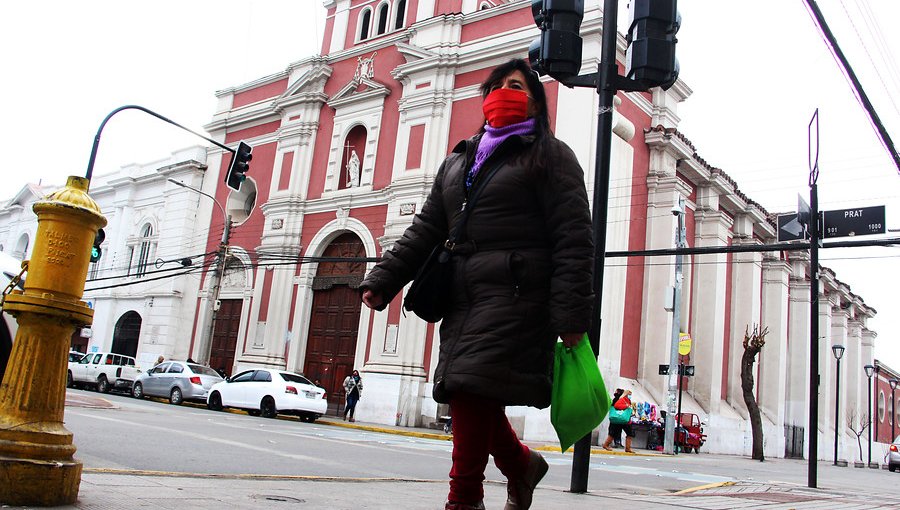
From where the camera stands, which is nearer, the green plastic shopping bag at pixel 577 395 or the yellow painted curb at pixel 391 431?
the green plastic shopping bag at pixel 577 395

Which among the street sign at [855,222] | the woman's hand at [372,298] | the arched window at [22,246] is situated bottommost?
the woman's hand at [372,298]

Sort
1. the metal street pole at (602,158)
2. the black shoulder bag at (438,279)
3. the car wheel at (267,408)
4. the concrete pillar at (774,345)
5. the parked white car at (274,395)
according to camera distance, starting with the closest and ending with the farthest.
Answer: the black shoulder bag at (438,279)
the metal street pole at (602,158)
the parked white car at (274,395)
the car wheel at (267,408)
the concrete pillar at (774,345)

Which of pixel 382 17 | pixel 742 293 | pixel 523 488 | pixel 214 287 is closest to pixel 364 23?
pixel 382 17

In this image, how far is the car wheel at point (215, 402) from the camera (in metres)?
21.6

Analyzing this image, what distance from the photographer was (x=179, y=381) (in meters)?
23.0

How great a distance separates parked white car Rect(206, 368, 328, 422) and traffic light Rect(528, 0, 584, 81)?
1483 centimetres

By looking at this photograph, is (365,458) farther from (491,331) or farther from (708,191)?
(708,191)

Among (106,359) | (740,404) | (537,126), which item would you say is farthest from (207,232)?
(537,126)

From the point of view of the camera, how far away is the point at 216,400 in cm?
2170

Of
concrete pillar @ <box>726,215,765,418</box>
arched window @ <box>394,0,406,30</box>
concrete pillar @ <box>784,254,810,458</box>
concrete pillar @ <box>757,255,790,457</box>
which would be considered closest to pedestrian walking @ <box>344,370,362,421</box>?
arched window @ <box>394,0,406,30</box>

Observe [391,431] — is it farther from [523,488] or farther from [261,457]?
[523,488]

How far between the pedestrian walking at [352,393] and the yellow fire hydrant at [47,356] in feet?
60.8

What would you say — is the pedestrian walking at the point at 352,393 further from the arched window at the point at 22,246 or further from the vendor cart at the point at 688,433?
the arched window at the point at 22,246

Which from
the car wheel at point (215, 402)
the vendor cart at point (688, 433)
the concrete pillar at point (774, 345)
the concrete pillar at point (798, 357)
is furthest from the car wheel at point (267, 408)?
the concrete pillar at point (798, 357)
